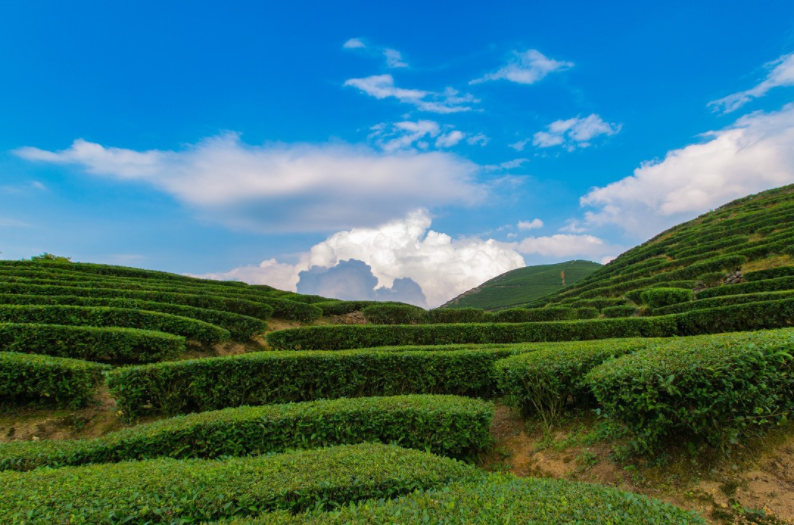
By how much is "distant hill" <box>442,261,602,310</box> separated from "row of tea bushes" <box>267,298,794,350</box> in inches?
2186

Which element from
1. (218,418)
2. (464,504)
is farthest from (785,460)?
(218,418)

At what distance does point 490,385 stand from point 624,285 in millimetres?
35831

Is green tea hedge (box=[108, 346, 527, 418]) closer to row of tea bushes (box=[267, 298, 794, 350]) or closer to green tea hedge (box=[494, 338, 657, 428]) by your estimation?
green tea hedge (box=[494, 338, 657, 428])

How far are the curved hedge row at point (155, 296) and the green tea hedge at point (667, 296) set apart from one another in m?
24.4

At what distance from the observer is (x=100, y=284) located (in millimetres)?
19531

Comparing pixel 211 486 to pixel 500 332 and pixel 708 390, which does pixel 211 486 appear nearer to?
pixel 708 390

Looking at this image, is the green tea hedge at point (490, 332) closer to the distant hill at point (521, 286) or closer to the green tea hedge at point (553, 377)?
the green tea hedge at point (553, 377)

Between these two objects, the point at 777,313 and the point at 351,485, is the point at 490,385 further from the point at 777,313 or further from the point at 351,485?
the point at 777,313

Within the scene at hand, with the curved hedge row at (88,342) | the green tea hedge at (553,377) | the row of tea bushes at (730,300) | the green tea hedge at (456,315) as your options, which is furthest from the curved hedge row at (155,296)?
the row of tea bushes at (730,300)

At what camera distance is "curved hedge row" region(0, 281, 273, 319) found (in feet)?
56.0

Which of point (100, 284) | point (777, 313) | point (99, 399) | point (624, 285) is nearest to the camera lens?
point (99, 399)

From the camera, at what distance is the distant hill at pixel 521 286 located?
7844cm

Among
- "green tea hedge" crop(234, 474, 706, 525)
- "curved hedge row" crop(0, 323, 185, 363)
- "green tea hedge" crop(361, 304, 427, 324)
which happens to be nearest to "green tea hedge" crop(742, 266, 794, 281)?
"green tea hedge" crop(361, 304, 427, 324)

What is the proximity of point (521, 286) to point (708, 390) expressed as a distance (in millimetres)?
89197
